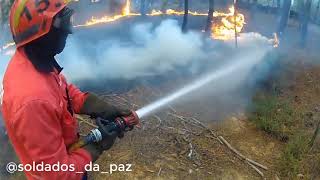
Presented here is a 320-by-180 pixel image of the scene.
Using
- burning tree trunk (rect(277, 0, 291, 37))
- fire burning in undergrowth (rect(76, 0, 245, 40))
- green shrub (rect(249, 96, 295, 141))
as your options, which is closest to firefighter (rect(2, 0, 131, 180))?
green shrub (rect(249, 96, 295, 141))

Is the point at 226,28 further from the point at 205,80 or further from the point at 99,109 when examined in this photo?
the point at 99,109

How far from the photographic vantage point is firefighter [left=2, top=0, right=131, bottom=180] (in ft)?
7.66

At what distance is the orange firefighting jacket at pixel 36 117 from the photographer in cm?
232

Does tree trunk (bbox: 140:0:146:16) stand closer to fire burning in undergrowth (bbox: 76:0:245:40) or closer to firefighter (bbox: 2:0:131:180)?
fire burning in undergrowth (bbox: 76:0:245:40)

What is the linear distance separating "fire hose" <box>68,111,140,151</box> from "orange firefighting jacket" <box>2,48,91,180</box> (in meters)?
0.23

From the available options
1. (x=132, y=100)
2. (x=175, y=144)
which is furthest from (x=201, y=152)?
(x=132, y=100)

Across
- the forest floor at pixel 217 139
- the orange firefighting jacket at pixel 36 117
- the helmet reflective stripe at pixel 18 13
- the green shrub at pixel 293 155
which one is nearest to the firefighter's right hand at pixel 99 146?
the orange firefighting jacket at pixel 36 117

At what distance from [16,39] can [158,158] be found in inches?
144

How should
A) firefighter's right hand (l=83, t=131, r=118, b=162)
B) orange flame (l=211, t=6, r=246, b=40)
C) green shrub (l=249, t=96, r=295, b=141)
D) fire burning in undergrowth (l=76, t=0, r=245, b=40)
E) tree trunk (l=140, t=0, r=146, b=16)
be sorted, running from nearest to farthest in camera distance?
firefighter's right hand (l=83, t=131, r=118, b=162)
green shrub (l=249, t=96, r=295, b=141)
orange flame (l=211, t=6, r=246, b=40)
fire burning in undergrowth (l=76, t=0, r=245, b=40)
tree trunk (l=140, t=0, r=146, b=16)

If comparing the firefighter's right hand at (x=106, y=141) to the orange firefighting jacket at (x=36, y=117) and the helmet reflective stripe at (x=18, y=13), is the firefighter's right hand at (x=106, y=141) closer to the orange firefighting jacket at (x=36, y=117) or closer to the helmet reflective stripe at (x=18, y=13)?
the orange firefighting jacket at (x=36, y=117)

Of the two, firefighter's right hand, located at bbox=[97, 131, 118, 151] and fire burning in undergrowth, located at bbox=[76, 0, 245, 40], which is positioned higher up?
firefighter's right hand, located at bbox=[97, 131, 118, 151]

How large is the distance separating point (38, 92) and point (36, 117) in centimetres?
18

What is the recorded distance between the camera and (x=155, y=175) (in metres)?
5.34

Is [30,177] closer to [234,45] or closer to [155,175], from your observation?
[155,175]
